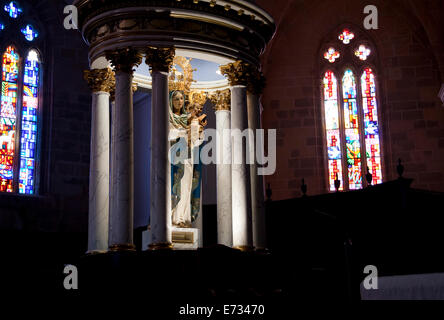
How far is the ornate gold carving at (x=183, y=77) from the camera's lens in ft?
39.4

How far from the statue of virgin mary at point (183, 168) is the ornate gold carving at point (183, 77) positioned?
0.69 feet

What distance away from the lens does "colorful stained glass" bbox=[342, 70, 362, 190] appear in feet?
60.2

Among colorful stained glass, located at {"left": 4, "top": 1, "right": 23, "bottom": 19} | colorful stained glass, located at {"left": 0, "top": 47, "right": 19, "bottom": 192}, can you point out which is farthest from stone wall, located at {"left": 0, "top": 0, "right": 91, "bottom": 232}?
colorful stained glass, located at {"left": 0, "top": 47, "right": 19, "bottom": 192}

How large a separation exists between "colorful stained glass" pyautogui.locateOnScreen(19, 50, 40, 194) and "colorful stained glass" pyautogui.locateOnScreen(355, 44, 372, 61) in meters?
8.15

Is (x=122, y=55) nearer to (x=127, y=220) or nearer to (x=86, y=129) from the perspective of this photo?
(x=127, y=220)

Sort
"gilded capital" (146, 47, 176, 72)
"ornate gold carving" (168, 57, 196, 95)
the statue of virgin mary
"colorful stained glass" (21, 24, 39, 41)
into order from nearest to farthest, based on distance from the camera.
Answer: "gilded capital" (146, 47, 176, 72) → the statue of virgin mary → "ornate gold carving" (168, 57, 196, 95) → "colorful stained glass" (21, 24, 39, 41)

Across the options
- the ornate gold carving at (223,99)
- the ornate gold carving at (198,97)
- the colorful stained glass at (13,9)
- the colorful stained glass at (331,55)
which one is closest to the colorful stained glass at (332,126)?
the colorful stained glass at (331,55)

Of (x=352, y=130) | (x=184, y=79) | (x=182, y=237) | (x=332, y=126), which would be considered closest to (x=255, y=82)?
(x=184, y=79)

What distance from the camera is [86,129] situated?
15930 mm

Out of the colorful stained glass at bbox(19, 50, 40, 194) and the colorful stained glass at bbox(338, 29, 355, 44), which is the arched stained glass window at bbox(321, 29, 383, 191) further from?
the colorful stained glass at bbox(19, 50, 40, 194)

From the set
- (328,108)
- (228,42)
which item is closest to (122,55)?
(228,42)

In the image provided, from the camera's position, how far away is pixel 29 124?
15641mm

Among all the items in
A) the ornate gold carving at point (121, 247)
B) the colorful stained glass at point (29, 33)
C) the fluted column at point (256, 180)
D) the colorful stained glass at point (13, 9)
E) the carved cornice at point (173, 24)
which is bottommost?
the ornate gold carving at point (121, 247)

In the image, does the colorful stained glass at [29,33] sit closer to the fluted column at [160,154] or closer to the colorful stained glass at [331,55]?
the fluted column at [160,154]
